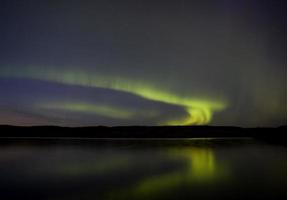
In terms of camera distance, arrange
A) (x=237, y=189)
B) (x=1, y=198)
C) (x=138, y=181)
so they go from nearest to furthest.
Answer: (x=1, y=198)
(x=237, y=189)
(x=138, y=181)

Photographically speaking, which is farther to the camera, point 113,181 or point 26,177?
point 26,177

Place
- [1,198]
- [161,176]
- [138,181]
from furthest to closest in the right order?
[161,176]
[138,181]
[1,198]

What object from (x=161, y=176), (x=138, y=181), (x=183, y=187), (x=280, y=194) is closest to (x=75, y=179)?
(x=138, y=181)

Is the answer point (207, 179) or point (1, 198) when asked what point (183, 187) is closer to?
point (207, 179)

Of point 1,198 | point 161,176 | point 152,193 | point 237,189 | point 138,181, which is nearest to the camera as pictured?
point 1,198

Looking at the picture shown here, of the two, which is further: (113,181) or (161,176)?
(161,176)

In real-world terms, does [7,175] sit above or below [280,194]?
Result: above

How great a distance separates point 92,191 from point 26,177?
5060 millimetres

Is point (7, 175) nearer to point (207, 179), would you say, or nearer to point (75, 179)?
point (75, 179)

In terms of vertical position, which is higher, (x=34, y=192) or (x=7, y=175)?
(x=7, y=175)

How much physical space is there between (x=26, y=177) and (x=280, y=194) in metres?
9.70

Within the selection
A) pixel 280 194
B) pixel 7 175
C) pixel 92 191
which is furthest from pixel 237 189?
pixel 7 175

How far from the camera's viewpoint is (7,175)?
14570 mm

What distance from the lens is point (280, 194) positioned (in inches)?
376
